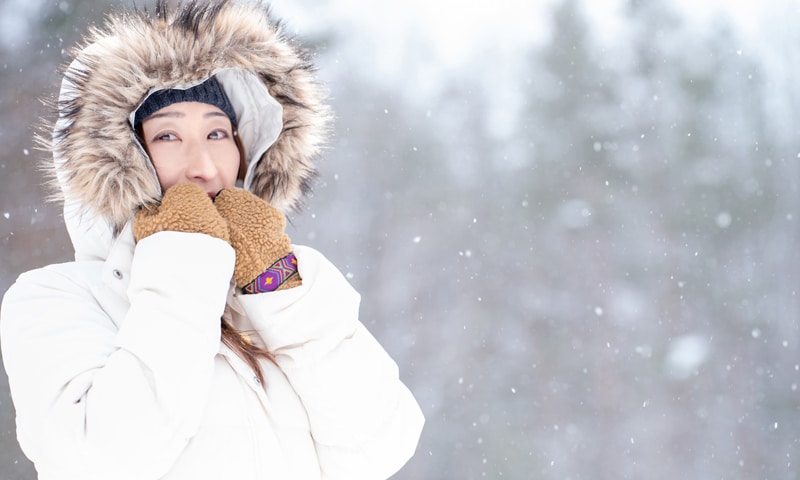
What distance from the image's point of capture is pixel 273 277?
1020mm

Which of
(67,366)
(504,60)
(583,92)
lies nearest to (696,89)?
(583,92)

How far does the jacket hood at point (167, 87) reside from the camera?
1.06 m

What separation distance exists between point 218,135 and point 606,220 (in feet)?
14.8

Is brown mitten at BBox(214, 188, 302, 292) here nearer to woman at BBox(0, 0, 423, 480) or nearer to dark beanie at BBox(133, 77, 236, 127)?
woman at BBox(0, 0, 423, 480)

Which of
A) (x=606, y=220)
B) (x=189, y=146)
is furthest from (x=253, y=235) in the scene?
(x=606, y=220)

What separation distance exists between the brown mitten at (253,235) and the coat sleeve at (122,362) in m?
0.04

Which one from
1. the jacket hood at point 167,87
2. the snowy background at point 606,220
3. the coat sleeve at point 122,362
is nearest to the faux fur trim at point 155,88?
the jacket hood at point 167,87

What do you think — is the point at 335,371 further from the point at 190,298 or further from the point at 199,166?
the point at 199,166

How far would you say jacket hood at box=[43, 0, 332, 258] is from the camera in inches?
41.6

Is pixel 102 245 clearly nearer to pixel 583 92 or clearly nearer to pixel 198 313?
pixel 198 313

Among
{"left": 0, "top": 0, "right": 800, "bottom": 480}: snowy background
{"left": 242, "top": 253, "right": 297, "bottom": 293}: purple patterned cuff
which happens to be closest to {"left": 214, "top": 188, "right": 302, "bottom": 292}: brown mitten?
{"left": 242, "top": 253, "right": 297, "bottom": 293}: purple patterned cuff

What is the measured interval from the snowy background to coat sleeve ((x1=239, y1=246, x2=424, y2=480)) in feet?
13.5

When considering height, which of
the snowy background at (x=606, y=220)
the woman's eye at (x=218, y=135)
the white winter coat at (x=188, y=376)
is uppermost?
the woman's eye at (x=218, y=135)

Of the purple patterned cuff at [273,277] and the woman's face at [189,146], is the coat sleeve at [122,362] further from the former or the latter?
the woman's face at [189,146]
